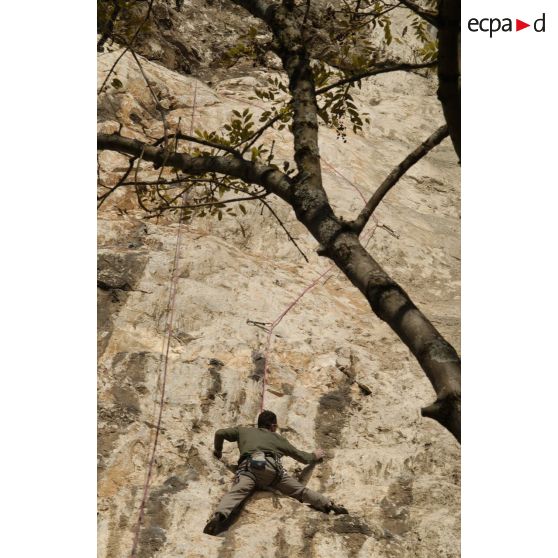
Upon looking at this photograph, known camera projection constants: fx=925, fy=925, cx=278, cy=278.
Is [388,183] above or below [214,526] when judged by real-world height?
above

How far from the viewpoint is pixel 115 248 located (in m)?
9.63

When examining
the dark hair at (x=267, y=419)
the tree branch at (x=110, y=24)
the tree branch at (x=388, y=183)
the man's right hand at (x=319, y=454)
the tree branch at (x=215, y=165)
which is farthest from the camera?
the man's right hand at (x=319, y=454)

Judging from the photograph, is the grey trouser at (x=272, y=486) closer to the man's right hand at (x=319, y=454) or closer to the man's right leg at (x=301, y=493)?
the man's right leg at (x=301, y=493)

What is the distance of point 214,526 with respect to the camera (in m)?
6.30

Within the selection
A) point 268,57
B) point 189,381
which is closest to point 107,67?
point 268,57

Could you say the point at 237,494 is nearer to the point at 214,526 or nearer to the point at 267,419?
the point at 214,526

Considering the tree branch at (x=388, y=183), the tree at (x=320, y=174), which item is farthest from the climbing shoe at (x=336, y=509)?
the tree branch at (x=388, y=183)

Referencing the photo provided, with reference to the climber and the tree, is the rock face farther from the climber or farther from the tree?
the tree

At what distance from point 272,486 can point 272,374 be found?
163 cm

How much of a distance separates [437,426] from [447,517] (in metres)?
1.25

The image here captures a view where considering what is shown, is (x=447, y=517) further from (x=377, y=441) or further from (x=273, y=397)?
(x=273, y=397)

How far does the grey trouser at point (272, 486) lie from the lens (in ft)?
21.8

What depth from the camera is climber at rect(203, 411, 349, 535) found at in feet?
21.4

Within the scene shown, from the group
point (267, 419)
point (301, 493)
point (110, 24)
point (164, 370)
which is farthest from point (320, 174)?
point (164, 370)
